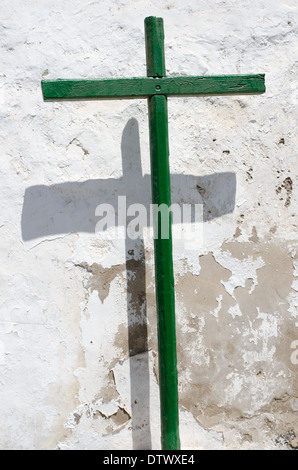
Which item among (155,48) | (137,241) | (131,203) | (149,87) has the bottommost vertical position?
(137,241)

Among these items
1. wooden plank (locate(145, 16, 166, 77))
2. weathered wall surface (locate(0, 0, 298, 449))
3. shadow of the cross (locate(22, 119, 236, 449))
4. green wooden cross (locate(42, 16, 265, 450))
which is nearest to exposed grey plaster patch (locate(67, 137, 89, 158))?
weathered wall surface (locate(0, 0, 298, 449))

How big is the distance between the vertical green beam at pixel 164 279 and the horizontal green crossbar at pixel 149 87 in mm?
39

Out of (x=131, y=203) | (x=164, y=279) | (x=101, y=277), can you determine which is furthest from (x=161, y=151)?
(x=101, y=277)

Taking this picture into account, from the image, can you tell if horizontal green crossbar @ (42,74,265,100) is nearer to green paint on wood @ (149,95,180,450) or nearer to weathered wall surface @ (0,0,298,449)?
green paint on wood @ (149,95,180,450)

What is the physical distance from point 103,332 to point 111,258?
289mm

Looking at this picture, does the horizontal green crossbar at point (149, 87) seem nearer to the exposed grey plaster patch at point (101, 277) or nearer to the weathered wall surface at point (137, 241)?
the weathered wall surface at point (137, 241)

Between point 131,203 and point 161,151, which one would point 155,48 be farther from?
point 131,203

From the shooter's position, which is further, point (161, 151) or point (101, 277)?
point (101, 277)

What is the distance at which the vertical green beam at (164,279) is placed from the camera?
2020 mm

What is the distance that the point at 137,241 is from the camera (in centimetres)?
229

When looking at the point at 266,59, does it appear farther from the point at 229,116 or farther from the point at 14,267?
the point at 14,267

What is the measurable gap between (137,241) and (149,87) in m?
0.61

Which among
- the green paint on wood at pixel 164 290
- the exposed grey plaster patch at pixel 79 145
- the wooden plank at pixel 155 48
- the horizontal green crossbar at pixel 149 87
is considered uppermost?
the wooden plank at pixel 155 48

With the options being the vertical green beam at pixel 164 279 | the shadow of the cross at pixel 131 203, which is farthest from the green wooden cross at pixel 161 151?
the shadow of the cross at pixel 131 203
